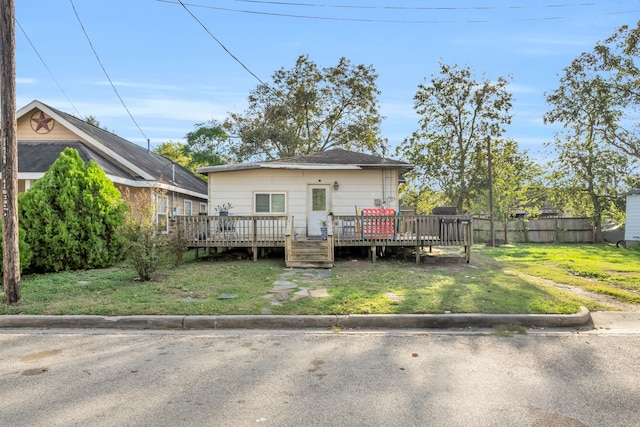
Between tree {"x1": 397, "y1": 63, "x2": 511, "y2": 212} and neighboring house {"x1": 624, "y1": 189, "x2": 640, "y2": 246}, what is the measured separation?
29.9 ft

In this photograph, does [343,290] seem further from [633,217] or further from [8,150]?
[633,217]

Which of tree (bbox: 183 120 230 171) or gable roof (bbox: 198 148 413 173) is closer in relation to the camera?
gable roof (bbox: 198 148 413 173)

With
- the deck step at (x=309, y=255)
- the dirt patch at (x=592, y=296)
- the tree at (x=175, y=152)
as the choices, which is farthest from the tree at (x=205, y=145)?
the dirt patch at (x=592, y=296)

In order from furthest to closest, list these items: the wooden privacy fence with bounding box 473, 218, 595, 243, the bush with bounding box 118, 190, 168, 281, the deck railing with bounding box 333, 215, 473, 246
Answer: the wooden privacy fence with bounding box 473, 218, 595, 243 → the deck railing with bounding box 333, 215, 473, 246 → the bush with bounding box 118, 190, 168, 281

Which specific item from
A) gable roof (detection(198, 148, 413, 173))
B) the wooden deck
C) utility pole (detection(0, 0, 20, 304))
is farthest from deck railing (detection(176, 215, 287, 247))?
utility pole (detection(0, 0, 20, 304))

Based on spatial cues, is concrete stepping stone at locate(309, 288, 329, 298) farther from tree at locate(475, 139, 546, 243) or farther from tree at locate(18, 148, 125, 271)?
tree at locate(475, 139, 546, 243)

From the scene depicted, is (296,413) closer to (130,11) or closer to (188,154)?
(130,11)

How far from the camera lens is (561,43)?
12.7m

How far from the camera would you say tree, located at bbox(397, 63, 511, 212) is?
1112 inches

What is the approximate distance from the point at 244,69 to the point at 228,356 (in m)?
12.6

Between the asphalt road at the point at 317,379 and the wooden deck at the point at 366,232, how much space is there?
20.5 ft

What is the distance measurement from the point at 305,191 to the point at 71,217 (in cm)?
734

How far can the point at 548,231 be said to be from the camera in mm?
23594

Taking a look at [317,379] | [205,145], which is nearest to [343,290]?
[317,379]
